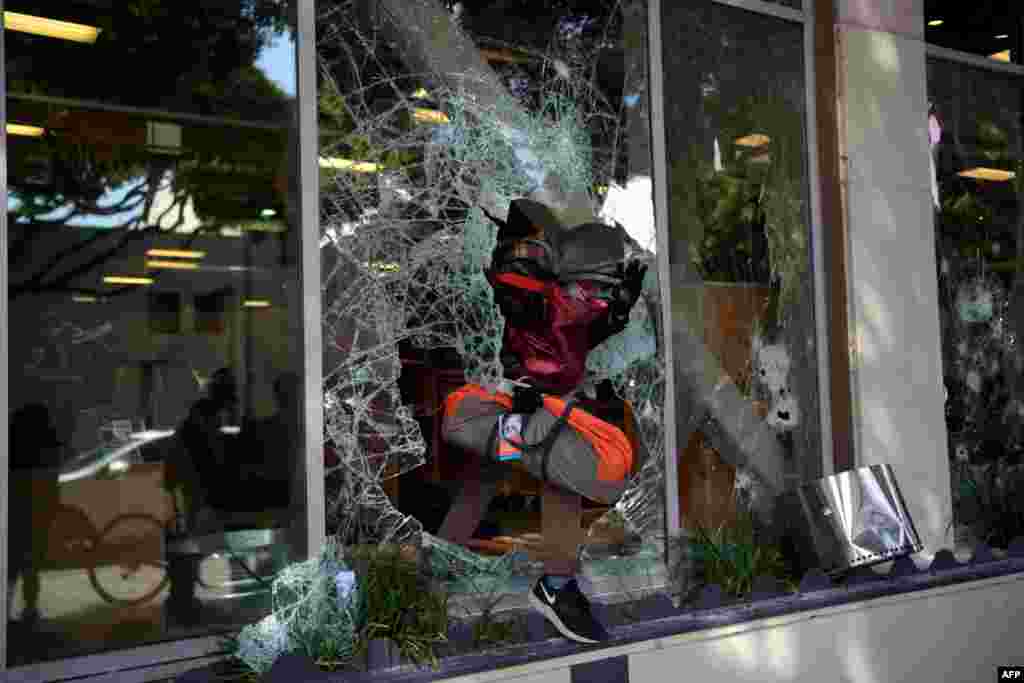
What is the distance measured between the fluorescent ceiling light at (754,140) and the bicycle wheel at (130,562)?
5.88m

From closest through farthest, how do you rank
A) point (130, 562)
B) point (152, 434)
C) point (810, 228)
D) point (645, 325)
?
point (645, 325) → point (810, 228) → point (130, 562) → point (152, 434)

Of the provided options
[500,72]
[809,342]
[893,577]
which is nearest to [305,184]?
[500,72]

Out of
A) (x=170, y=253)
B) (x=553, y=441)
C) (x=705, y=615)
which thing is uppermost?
(x=170, y=253)

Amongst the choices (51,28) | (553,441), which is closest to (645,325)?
(553,441)

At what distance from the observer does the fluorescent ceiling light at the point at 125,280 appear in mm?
14209

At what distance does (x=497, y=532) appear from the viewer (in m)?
4.45

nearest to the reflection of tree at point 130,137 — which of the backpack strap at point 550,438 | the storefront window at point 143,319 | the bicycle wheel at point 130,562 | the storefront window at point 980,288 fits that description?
the storefront window at point 143,319

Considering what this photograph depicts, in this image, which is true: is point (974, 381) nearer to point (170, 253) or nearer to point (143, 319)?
point (170, 253)

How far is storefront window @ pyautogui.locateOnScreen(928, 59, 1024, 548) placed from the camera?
617cm

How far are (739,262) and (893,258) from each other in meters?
1.00

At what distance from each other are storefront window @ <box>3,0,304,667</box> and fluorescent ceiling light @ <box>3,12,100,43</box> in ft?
0.13

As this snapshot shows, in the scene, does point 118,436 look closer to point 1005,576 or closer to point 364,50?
point 364,50

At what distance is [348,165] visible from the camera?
14.2 feet

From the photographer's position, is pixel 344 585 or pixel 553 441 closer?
pixel 344 585
